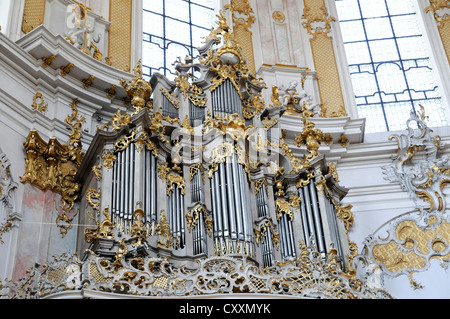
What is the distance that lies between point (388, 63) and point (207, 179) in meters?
6.86

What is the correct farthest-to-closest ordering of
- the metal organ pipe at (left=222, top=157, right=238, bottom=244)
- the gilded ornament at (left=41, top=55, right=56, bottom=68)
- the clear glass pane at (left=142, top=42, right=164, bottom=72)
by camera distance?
1. the clear glass pane at (left=142, top=42, right=164, bottom=72)
2. the gilded ornament at (left=41, top=55, right=56, bottom=68)
3. the metal organ pipe at (left=222, top=157, right=238, bottom=244)

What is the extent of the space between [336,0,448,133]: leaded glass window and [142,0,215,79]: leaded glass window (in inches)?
131

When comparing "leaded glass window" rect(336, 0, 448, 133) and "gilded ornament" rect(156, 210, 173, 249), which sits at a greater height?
"leaded glass window" rect(336, 0, 448, 133)

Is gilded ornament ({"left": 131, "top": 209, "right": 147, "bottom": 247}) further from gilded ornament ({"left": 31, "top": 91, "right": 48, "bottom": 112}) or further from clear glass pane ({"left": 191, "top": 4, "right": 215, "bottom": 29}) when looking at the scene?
clear glass pane ({"left": 191, "top": 4, "right": 215, "bottom": 29})

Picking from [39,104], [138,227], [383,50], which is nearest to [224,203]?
[138,227]

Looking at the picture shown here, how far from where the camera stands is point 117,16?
13.2 metres

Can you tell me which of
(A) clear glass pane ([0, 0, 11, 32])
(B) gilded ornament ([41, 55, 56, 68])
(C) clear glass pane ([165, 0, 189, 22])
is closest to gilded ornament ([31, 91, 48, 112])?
(B) gilded ornament ([41, 55, 56, 68])

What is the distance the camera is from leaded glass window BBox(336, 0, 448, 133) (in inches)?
556

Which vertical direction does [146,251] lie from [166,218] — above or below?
below

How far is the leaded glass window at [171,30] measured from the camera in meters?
13.7

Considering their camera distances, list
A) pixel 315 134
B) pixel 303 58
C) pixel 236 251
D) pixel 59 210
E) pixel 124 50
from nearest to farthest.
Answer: pixel 236 251, pixel 59 210, pixel 315 134, pixel 124 50, pixel 303 58
